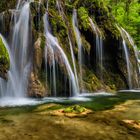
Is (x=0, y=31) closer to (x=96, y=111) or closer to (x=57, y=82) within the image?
(x=57, y=82)

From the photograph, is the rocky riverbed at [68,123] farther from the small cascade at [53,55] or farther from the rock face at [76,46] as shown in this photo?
the small cascade at [53,55]

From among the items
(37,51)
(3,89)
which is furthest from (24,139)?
(37,51)

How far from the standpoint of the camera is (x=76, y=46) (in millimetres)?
20812

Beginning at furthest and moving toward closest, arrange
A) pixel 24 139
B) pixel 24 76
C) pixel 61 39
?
pixel 61 39, pixel 24 76, pixel 24 139

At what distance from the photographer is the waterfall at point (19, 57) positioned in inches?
639

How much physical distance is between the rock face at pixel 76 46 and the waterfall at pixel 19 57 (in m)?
0.35

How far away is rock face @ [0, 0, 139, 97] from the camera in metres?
17.3

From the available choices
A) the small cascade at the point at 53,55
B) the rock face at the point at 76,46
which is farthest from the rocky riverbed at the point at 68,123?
the small cascade at the point at 53,55

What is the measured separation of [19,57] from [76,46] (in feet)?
16.2

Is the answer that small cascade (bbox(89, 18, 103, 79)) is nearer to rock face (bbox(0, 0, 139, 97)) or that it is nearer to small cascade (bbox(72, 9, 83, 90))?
rock face (bbox(0, 0, 139, 97))

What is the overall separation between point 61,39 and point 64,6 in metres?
3.96

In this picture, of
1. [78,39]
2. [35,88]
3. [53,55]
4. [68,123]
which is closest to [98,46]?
[78,39]

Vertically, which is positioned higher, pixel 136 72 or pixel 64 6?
pixel 64 6

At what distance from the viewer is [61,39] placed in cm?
1973
